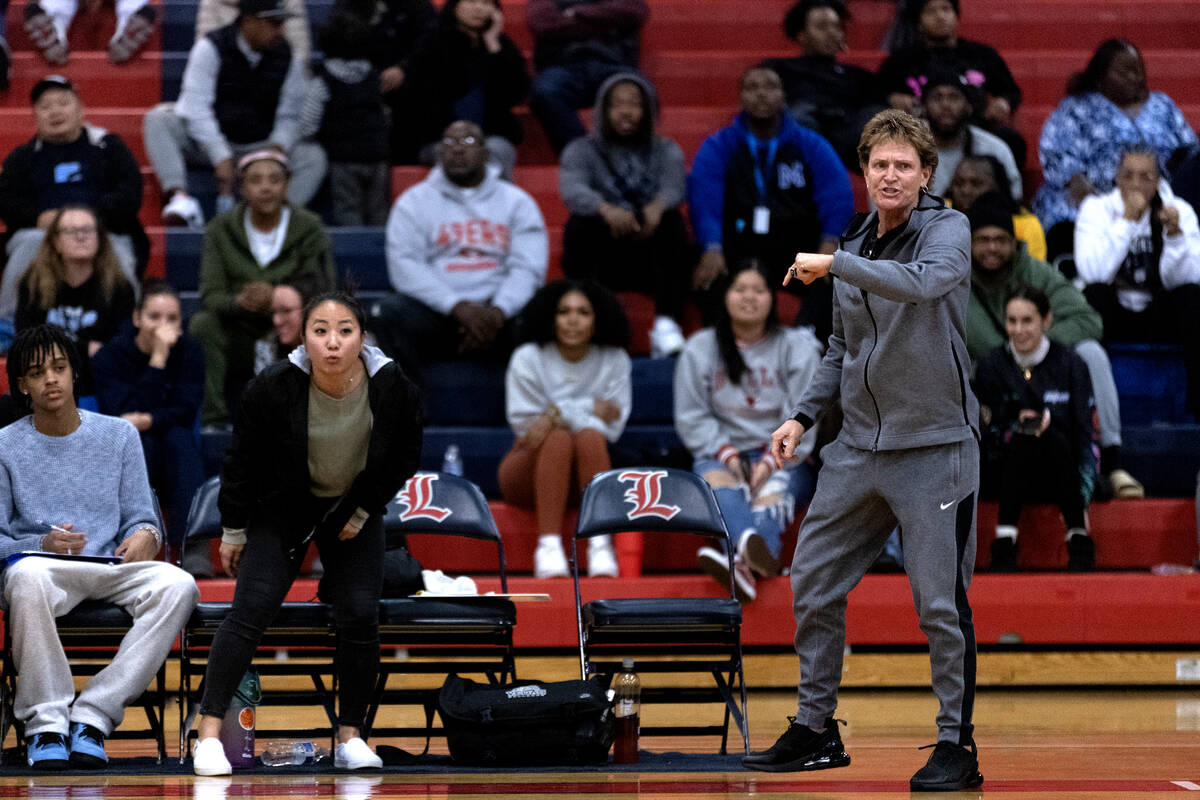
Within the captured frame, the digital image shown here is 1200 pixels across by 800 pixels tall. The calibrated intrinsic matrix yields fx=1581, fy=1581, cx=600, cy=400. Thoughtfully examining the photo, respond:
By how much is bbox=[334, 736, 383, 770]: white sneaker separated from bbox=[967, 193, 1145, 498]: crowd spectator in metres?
3.12

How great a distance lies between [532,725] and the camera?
419cm

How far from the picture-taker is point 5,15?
27.8 ft

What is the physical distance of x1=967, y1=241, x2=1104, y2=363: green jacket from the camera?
20.9 ft

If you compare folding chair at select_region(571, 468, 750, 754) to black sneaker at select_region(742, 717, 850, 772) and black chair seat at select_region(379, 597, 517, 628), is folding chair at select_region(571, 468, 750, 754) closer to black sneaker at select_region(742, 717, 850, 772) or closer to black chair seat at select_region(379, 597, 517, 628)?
black chair seat at select_region(379, 597, 517, 628)

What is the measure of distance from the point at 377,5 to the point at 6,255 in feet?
7.37

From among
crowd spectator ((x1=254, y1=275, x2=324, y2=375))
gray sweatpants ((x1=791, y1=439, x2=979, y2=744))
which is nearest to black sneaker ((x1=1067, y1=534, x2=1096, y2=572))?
gray sweatpants ((x1=791, y1=439, x2=979, y2=744))

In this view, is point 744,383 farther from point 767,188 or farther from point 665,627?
point 665,627

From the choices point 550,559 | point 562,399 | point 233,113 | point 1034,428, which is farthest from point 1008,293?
point 233,113

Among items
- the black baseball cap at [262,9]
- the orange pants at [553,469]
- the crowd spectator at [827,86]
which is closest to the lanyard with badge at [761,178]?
the crowd spectator at [827,86]

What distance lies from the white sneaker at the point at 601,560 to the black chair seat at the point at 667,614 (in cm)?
98

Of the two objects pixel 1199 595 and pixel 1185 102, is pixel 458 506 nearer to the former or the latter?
pixel 1199 595

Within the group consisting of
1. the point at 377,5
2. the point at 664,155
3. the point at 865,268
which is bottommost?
the point at 865,268

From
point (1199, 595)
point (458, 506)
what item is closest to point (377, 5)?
point (458, 506)

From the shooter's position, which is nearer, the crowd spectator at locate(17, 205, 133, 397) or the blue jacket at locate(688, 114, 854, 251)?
the crowd spectator at locate(17, 205, 133, 397)
